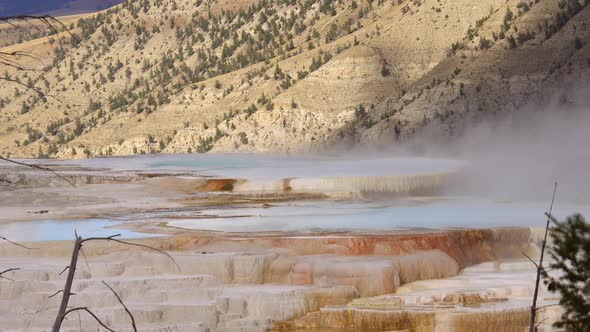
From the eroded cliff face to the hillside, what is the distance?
671 inches

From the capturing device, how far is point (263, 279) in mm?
24125

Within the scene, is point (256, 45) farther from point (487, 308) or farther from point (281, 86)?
point (487, 308)

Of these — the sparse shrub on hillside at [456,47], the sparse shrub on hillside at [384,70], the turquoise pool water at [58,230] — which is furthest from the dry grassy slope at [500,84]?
the turquoise pool water at [58,230]

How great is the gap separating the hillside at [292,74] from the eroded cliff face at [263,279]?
1705cm

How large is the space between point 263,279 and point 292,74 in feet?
149

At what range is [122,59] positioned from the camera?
304 ft

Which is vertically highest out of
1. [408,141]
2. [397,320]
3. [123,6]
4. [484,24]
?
[123,6]

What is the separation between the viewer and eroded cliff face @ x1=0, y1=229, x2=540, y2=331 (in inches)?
861

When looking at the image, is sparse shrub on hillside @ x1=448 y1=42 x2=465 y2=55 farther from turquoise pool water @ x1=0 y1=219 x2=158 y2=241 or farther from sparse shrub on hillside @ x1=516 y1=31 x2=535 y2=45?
turquoise pool water @ x1=0 y1=219 x2=158 y2=241

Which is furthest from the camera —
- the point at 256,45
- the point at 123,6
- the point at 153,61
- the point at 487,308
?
the point at 123,6

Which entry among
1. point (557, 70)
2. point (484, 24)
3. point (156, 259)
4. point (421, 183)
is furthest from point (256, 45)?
point (156, 259)

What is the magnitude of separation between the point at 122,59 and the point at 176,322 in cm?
7262

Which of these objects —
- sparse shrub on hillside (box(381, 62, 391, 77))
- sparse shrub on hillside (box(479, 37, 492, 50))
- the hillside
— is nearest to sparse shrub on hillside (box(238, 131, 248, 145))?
the hillside

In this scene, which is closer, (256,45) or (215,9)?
(256,45)
